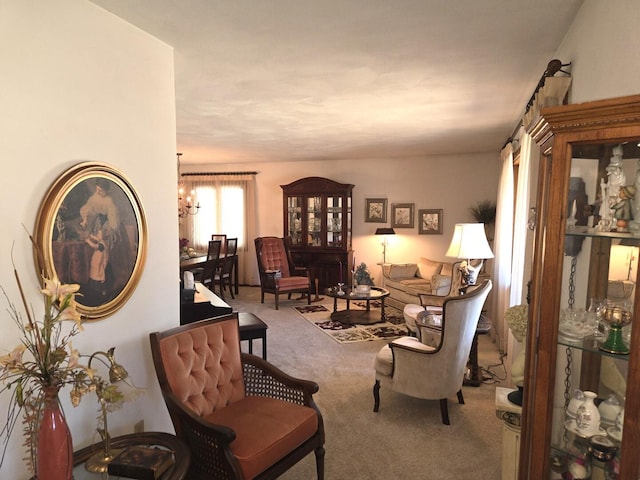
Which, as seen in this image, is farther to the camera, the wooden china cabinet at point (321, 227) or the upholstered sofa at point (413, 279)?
the wooden china cabinet at point (321, 227)

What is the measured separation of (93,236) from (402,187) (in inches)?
233

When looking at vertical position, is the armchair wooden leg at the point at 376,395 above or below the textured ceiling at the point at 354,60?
below

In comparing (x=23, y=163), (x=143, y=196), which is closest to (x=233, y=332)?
(x=143, y=196)

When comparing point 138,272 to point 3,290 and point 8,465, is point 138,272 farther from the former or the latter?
point 8,465

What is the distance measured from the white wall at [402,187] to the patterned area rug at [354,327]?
4.43ft

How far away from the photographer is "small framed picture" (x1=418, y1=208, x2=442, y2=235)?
23.2ft

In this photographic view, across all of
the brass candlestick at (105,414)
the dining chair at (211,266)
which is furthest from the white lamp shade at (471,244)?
the dining chair at (211,266)

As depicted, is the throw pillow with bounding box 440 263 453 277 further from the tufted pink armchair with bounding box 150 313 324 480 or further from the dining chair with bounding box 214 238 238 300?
the tufted pink armchair with bounding box 150 313 324 480

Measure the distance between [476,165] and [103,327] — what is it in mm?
6145

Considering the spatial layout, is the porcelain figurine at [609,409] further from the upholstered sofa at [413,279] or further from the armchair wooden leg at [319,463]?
the upholstered sofa at [413,279]

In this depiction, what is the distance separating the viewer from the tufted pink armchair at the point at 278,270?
662 centimetres

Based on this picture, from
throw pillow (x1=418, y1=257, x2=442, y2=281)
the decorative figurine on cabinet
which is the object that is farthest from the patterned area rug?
the decorative figurine on cabinet

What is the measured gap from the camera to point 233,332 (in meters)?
2.63

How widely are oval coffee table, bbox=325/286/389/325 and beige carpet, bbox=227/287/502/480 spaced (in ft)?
3.21
